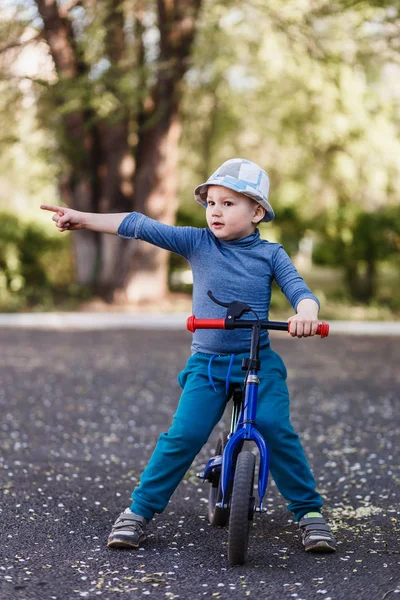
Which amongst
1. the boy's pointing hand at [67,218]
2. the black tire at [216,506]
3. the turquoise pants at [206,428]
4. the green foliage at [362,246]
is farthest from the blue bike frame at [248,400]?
the green foliage at [362,246]

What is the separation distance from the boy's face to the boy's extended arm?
40 centimetres

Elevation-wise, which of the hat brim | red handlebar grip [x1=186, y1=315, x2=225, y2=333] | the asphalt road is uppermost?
the hat brim

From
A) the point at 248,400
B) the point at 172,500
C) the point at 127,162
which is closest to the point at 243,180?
the point at 248,400

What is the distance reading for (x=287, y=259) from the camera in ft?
13.2

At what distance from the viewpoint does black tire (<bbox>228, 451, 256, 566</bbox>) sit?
12.0ft

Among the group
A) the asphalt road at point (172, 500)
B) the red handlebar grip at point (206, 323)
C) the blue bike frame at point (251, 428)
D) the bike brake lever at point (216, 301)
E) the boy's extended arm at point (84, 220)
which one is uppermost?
the boy's extended arm at point (84, 220)

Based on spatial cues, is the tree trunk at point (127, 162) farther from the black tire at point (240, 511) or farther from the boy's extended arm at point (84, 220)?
the black tire at point (240, 511)

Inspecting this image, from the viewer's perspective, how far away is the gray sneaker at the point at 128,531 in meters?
3.93

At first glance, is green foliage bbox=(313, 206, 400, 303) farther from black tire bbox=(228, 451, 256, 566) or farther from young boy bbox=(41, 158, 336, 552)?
black tire bbox=(228, 451, 256, 566)

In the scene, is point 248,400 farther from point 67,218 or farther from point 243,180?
point 67,218

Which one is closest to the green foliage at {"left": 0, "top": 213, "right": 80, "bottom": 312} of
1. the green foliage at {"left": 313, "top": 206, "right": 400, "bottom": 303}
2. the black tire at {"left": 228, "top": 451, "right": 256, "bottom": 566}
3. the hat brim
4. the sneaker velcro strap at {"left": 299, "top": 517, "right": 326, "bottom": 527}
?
the green foliage at {"left": 313, "top": 206, "right": 400, "bottom": 303}

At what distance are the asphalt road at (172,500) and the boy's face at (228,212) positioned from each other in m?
1.37

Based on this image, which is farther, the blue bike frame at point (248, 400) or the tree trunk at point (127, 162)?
the tree trunk at point (127, 162)

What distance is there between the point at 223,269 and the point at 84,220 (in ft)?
2.08
